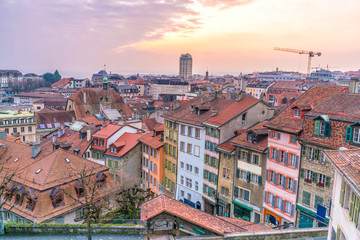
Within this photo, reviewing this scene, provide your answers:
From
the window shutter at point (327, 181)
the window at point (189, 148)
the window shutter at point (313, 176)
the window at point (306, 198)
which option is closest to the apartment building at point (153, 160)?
the window at point (189, 148)

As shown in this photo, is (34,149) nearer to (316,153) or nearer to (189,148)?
(189,148)

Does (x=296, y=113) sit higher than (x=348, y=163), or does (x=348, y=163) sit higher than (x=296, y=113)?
(x=296, y=113)

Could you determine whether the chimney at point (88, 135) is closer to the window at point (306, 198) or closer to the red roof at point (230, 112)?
the red roof at point (230, 112)

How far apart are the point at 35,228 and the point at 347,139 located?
27.1 m

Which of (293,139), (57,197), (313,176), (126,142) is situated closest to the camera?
(313,176)

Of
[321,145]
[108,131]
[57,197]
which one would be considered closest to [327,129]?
[321,145]

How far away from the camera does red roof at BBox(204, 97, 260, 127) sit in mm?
43156

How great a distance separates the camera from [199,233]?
71.3ft

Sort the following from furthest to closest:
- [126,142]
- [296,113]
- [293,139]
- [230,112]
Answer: [126,142], [230,112], [296,113], [293,139]

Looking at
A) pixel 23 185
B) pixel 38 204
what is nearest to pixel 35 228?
pixel 38 204

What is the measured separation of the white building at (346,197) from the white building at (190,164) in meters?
28.9

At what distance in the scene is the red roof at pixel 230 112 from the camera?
142ft

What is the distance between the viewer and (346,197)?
15602 mm

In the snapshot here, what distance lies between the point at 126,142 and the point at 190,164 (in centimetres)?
1315
